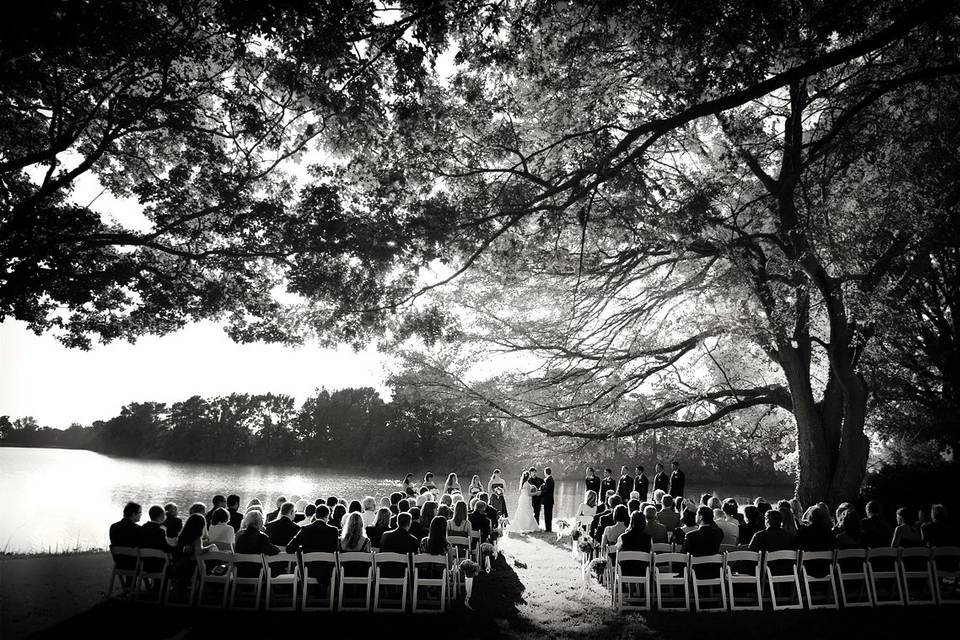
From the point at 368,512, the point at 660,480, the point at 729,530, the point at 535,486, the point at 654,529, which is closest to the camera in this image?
the point at 654,529

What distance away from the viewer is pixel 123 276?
8625 mm

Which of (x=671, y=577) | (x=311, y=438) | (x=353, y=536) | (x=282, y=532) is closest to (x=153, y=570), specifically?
(x=282, y=532)

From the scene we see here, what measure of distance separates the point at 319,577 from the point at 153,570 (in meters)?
1.98

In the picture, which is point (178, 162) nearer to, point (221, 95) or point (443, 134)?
point (221, 95)

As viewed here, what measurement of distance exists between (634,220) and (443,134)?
10.6ft

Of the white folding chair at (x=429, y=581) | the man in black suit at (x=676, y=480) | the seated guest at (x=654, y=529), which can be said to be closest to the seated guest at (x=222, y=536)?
the white folding chair at (x=429, y=581)

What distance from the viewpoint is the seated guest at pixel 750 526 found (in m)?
8.17

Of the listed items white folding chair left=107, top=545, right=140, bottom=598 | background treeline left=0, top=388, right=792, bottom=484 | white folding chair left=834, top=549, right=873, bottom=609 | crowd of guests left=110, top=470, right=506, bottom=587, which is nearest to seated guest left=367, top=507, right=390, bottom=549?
crowd of guests left=110, top=470, right=506, bottom=587

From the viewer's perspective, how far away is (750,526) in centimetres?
820

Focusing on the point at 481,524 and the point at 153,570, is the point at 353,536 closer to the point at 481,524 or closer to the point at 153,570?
the point at 153,570

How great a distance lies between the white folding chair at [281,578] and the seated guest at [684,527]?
5364 millimetres

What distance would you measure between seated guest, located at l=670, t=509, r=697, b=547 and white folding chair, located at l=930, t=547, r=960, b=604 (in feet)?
9.20

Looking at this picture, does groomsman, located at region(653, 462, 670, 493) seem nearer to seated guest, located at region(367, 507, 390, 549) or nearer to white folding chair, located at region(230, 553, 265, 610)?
seated guest, located at region(367, 507, 390, 549)

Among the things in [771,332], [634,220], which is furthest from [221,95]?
[771,332]
